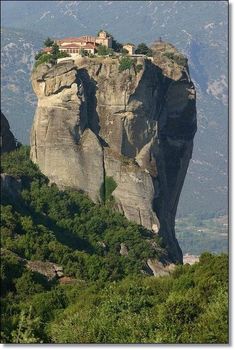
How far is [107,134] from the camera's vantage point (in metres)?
44.6

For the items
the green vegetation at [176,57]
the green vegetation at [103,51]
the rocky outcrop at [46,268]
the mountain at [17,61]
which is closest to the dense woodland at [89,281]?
the rocky outcrop at [46,268]

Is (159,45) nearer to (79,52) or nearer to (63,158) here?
(79,52)

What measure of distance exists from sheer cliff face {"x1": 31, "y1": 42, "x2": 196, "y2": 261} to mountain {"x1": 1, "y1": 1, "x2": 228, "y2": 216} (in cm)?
9138

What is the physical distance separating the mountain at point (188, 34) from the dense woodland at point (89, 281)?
315 feet

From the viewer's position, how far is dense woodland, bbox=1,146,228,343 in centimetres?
2314

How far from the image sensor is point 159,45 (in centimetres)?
5078

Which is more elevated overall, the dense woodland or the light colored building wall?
the light colored building wall

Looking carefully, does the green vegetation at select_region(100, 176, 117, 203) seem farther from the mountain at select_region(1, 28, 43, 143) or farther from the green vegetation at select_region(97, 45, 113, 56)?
the mountain at select_region(1, 28, 43, 143)

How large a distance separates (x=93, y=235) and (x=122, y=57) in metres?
8.06

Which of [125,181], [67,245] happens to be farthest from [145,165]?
[67,245]

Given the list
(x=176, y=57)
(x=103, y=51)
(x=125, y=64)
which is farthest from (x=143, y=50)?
(x=125, y=64)

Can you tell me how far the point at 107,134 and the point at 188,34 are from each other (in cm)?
13279

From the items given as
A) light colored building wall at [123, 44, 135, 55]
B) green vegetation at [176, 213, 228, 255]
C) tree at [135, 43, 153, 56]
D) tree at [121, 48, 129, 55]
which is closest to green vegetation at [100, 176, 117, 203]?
tree at [121, 48, 129, 55]

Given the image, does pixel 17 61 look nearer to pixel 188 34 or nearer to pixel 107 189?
pixel 188 34
